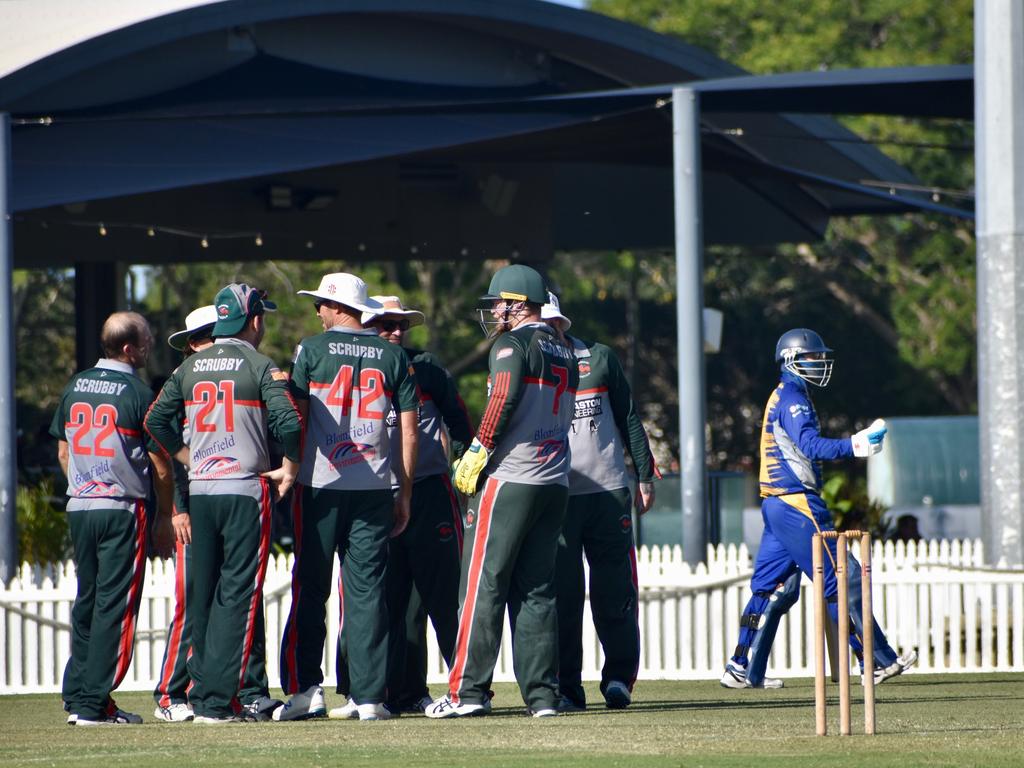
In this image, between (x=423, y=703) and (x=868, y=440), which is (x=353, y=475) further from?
(x=868, y=440)

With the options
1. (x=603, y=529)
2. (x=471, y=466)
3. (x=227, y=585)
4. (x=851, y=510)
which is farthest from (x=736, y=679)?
(x=851, y=510)

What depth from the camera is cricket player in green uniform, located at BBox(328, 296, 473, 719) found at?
29.1ft

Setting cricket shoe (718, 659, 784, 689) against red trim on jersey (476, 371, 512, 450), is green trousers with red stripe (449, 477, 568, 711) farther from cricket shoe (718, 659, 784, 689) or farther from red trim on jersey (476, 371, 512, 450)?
cricket shoe (718, 659, 784, 689)

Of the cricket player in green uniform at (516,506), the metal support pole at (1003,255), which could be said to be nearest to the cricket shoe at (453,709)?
the cricket player in green uniform at (516,506)

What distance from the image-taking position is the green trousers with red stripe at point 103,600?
851cm

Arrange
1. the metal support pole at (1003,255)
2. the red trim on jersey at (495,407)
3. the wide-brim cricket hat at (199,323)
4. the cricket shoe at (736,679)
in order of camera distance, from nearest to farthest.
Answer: the red trim on jersey at (495,407)
the wide-brim cricket hat at (199,323)
the cricket shoe at (736,679)
the metal support pole at (1003,255)

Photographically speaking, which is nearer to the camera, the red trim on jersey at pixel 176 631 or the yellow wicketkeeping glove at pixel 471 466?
the yellow wicketkeeping glove at pixel 471 466

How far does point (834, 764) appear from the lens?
20.9 ft

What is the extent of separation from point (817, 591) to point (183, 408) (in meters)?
3.03

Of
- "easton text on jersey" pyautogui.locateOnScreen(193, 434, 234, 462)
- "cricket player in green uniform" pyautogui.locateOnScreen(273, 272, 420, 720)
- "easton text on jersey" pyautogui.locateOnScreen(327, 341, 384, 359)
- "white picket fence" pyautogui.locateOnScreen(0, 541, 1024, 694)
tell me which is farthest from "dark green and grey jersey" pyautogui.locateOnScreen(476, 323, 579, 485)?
"white picket fence" pyautogui.locateOnScreen(0, 541, 1024, 694)

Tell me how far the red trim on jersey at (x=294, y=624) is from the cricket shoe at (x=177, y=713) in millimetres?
456

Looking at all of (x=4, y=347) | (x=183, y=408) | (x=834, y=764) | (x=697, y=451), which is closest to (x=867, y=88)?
(x=697, y=451)

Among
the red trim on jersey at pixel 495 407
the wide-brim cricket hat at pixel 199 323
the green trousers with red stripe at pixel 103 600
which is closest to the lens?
Result: the red trim on jersey at pixel 495 407

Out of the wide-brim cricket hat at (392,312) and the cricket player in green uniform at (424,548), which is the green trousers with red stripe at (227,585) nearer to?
the cricket player in green uniform at (424,548)
